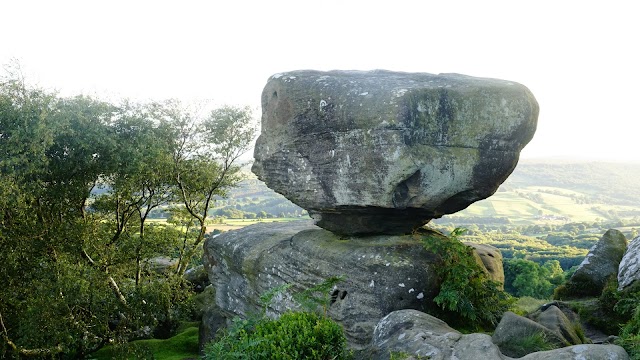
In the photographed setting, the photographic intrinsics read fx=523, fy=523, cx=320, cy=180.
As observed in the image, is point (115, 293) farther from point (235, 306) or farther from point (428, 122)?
point (428, 122)

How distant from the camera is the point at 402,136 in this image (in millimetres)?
16031

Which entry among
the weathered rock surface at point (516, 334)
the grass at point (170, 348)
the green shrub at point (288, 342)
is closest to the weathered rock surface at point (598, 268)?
the weathered rock surface at point (516, 334)

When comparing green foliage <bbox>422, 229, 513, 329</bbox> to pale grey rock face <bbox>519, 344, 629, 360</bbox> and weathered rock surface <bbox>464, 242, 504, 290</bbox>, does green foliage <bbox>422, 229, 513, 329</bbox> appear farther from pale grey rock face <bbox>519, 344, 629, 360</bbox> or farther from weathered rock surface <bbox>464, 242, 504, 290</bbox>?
pale grey rock face <bbox>519, 344, 629, 360</bbox>

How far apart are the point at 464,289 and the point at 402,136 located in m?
5.28

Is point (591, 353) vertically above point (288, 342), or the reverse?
point (591, 353)

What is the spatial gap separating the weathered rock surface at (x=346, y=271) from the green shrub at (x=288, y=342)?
173 inches

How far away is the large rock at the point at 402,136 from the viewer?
16078mm

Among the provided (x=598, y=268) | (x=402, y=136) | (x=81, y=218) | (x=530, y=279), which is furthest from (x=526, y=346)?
(x=530, y=279)

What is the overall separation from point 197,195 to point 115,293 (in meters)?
9.15

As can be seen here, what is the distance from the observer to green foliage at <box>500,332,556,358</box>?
1236cm

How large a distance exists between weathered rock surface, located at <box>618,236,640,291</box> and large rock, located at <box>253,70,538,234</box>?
517cm

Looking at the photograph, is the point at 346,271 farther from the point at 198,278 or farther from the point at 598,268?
the point at 198,278

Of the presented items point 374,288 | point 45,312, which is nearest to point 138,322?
point 45,312

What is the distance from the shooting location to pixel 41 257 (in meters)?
23.6
